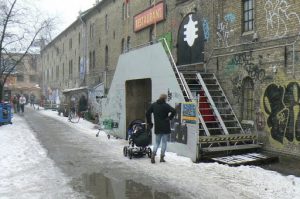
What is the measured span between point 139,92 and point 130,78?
1.03 meters

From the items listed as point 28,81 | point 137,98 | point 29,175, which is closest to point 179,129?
point 29,175

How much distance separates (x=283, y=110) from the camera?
39.2ft

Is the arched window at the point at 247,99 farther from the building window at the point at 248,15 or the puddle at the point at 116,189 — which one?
the puddle at the point at 116,189

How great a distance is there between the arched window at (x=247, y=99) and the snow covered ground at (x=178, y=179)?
290 centimetres

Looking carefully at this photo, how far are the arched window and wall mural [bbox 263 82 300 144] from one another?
78 cm

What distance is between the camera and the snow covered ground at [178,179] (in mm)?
8086

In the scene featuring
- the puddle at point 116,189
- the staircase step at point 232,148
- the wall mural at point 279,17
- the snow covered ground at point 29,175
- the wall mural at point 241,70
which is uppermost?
the wall mural at point 279,17

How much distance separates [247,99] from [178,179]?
5414 millimetres

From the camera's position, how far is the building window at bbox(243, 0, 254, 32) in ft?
45.3

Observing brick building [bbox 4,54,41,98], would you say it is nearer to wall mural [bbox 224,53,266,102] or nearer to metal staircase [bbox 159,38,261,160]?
metal staircase [bbox 159,38,261,160]

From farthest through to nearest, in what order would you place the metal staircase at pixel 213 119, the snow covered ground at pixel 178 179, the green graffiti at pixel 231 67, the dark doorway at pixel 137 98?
the dark doorway at pixel 137 98, the green graffiti at pixel 231 67, the metal staircase at pixel 213 119, the snow covered ground at pixel 178 179

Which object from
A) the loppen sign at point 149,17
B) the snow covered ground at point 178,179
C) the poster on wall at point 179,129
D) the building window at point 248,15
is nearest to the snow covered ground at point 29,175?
the snow covered ground at point 178,179

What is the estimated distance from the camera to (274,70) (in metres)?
12.3

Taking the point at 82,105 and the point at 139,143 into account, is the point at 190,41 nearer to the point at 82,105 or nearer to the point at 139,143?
the point at 139,143
